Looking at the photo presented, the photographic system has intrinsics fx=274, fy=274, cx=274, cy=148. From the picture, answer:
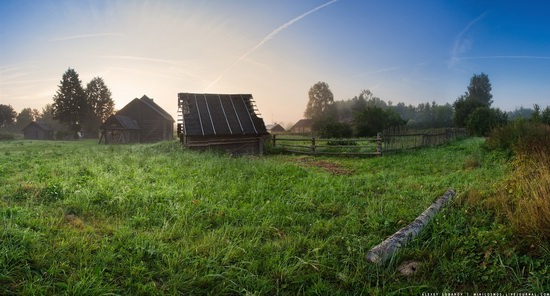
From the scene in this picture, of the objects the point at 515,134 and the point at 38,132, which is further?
the point at 38,132

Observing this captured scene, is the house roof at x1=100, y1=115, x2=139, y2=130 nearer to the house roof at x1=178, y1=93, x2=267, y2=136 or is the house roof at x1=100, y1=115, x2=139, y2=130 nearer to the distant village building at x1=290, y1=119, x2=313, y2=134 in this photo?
the house roof at x1=178, y1=93, x2=267, y2=136

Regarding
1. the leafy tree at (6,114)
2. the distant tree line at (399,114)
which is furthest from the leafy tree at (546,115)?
the leafy tree at (6,114)

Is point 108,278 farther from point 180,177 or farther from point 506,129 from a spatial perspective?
point 506,129

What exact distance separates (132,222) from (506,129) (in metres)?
15.8

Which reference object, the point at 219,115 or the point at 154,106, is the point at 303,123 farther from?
the point at 219,115

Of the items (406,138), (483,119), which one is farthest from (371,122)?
(406,138)

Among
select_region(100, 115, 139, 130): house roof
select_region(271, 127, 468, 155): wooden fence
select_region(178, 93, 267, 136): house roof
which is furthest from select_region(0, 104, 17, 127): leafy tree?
select_region(271, 127, 468, 155): wooden fence

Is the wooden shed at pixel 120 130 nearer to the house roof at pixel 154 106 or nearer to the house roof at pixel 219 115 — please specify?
the house roof at pixel 154 106

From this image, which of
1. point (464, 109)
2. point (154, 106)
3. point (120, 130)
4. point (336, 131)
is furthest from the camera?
point (464, 109)

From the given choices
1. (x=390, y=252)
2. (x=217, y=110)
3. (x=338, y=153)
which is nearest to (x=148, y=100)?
(x=217, y=110)

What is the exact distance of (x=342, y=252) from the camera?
397cm

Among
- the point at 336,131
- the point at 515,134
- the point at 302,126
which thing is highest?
the point at 302,126

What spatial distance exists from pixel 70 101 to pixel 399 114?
52957mm

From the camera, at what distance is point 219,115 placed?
19.5 metres
